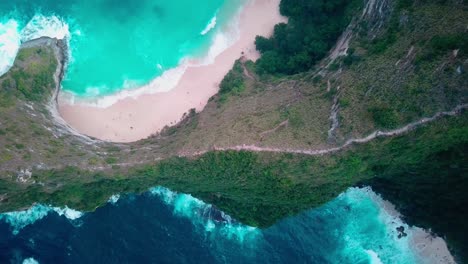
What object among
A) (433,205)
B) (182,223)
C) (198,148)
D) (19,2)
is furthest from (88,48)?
(433,205)

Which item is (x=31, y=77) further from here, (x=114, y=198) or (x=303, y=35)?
(x=303, y=35)

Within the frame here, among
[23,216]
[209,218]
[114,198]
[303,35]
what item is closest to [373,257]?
[209,218]

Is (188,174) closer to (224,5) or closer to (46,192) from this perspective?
(46,192)

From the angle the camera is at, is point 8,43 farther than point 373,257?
No

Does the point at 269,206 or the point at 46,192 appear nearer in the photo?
the point at 46,192

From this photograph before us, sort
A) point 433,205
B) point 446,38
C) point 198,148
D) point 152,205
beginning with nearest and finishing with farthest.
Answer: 1. point 446,38
2. point 198,148
3. point 433,205
4. point 152,205

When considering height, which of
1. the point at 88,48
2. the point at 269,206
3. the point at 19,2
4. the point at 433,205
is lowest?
the point at 433,205
